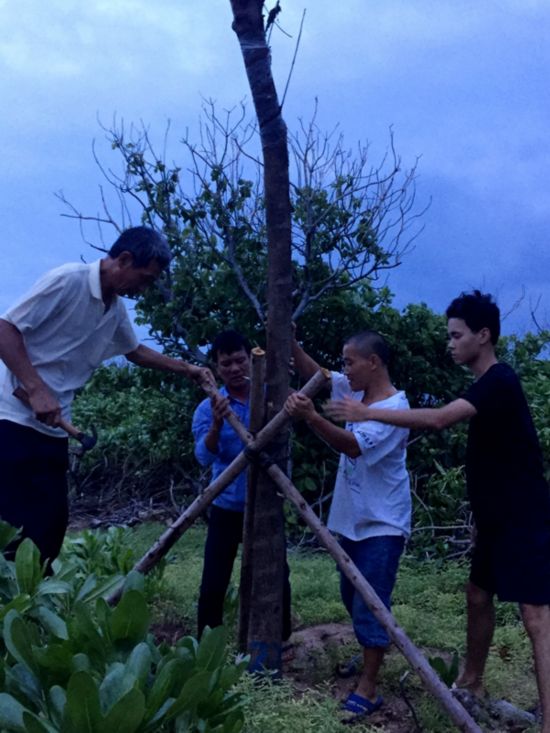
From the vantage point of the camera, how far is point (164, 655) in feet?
9.50

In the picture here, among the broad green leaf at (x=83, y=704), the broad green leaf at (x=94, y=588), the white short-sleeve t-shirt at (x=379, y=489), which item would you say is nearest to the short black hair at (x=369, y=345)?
the white short-sleeve t-shirt at (x=379, y=489)

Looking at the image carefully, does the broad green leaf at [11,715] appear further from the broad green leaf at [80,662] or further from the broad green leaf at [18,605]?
the broad green leaf at [18,605]

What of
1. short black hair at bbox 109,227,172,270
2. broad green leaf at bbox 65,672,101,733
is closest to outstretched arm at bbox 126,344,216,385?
short black hair at bbox 109,227,172,270

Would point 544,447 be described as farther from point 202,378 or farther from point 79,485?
point 79,485

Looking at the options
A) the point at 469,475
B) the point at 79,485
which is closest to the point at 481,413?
the point at 469,475

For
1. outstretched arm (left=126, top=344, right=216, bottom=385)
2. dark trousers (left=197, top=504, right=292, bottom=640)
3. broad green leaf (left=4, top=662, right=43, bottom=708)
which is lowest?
broad green leaf (left=4, top=662, right=43, bottom=708)

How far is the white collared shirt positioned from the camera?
152 inches

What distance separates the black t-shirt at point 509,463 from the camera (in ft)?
12.5

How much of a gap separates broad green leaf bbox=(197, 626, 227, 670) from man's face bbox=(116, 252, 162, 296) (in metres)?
1.73

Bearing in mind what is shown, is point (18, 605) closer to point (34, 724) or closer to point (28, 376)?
point (34, 724)

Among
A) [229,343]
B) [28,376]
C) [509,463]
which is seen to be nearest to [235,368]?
[229,343]

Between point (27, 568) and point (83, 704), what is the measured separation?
977 mm

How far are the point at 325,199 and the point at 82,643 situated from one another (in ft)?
17.6

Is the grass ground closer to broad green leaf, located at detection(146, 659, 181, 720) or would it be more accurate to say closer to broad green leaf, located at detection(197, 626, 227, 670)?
broad green leaf, located at detection(197, 626, 227, 670)
